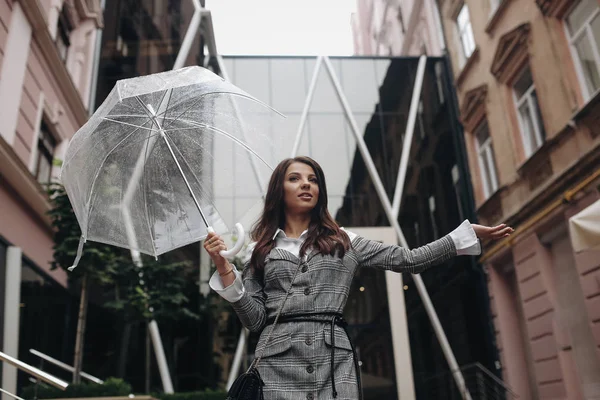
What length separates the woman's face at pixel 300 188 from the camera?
2.37 m

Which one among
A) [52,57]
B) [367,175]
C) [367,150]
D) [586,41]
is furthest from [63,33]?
[586,41]

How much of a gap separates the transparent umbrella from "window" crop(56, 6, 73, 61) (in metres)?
8.77

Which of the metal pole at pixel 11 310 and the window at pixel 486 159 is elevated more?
the window at pixel 486 159

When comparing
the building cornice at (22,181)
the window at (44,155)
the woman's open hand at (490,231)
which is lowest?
the woman's open hand at (490,231)

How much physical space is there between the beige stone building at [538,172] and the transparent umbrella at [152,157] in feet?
20.1

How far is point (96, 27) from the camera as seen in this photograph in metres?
12.6

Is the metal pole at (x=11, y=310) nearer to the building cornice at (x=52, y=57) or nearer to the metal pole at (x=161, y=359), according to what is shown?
the metal pole at (x=161, y=359)

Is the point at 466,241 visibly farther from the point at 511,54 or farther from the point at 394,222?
the point at 394,222

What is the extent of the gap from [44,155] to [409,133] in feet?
26.4

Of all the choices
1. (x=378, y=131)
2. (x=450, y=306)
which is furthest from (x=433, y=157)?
(x=450, y=306)

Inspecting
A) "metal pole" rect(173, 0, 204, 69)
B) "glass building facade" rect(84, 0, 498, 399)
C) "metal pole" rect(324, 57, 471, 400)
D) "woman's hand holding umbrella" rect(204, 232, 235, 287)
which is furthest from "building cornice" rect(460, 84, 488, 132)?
"woman's hand holding umbrella" rect(204, 232, 235, 287)

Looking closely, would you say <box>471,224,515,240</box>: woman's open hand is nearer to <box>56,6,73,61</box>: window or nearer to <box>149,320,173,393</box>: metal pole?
<box>149,320,173,393</box>: metal pole

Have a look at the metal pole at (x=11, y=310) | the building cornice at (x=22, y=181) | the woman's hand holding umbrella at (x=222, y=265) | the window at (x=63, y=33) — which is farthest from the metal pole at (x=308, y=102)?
the woman's hand holding umbrella at (x=222, y=265)

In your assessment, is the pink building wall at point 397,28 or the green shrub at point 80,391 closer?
the green shrub at point 80,391
